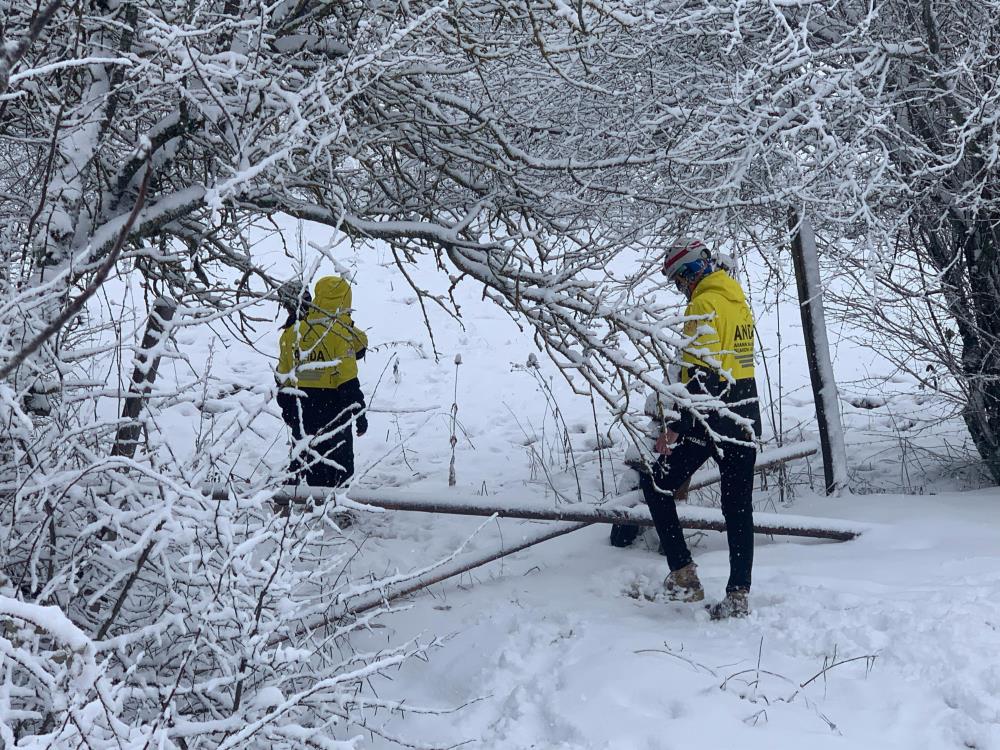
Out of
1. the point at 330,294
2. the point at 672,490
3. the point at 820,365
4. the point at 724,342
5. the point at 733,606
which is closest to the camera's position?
the point at 724,342

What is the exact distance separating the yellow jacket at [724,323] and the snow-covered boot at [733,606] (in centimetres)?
106

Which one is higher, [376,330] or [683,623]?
[376,330]

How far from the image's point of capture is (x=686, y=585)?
15.7 ft

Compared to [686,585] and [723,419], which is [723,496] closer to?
[723,419]

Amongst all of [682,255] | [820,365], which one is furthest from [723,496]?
[820,365]

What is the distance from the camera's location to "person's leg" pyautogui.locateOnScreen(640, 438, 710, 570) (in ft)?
15.4

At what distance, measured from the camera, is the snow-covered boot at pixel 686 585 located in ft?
15.7

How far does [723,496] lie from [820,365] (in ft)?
8.69

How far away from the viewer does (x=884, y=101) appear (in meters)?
5.97

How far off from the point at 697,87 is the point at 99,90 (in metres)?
4.00

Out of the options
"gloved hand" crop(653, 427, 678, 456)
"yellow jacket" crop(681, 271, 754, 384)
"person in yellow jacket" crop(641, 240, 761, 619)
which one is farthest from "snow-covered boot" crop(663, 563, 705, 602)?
"yellow jacket" crop(681, 271, 754, 384)

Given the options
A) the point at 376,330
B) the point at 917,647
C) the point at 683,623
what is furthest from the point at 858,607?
the point at 376,330

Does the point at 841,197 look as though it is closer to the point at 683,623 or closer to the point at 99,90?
the point at 683,623

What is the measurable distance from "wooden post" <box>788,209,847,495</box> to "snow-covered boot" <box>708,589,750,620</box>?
2.51m
